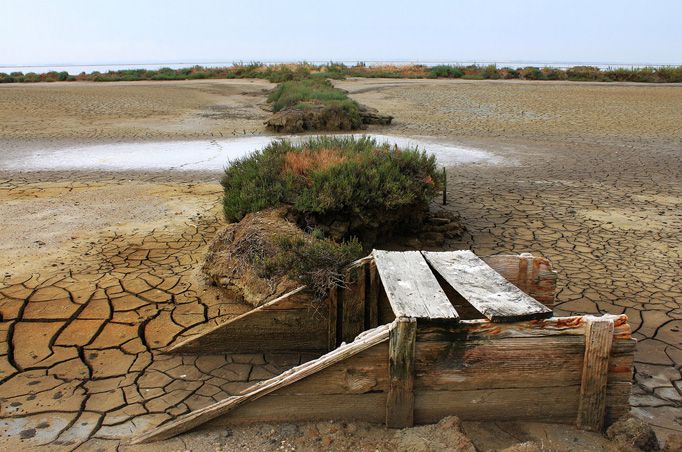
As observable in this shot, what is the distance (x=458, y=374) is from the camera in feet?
10.6

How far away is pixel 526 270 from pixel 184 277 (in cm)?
307

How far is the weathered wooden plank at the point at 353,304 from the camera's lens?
4.25 m

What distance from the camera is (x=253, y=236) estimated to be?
215 inches

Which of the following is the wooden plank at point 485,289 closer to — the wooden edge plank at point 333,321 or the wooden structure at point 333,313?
the wooden structure at point 333,313

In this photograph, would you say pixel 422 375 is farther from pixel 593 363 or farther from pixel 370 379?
pixel 593 363

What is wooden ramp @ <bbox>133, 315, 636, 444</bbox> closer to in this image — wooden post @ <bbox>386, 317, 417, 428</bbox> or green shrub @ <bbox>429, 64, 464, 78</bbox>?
wooden post @ <bbox>386, 317, 417, 428</bbox>

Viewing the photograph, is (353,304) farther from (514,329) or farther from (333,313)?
(514,329)

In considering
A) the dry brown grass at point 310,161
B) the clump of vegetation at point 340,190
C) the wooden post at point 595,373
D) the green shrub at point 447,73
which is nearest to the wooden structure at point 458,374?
the wooden post at point 595,373

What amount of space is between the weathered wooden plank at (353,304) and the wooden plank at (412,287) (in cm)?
20

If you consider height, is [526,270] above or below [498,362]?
above

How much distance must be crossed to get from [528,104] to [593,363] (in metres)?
21.4

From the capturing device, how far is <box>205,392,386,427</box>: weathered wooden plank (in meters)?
3.32

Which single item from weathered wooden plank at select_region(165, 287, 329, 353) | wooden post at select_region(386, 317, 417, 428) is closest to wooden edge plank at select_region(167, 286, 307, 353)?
weathered wooden plank at select_region(165, 287, 329, 353)

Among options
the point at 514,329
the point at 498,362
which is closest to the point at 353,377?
the point at 498,362
